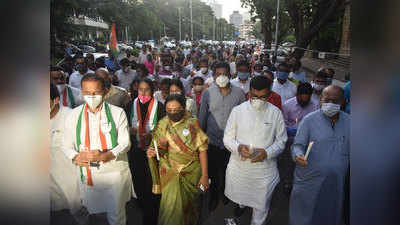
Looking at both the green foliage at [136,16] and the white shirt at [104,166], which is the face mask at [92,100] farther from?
the green foliage at [136,16]

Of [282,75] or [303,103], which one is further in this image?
[282,75]

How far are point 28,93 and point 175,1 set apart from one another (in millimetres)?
70864

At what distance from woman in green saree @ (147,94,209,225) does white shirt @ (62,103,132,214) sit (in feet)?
0.97

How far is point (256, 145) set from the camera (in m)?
3.17

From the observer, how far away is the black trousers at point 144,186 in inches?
146

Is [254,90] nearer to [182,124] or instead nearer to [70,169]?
[182,124]

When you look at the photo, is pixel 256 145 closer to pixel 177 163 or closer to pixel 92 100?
pixel 177 163

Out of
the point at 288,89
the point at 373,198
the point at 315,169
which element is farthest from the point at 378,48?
the point at 288,89

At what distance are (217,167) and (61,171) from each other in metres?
2.34

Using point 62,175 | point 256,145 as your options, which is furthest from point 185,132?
point 62,175

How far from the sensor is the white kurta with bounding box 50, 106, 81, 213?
2.82 metres

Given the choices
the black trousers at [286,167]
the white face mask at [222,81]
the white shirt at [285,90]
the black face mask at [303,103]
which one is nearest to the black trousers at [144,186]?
the white face mask at [222,81]

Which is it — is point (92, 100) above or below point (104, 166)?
above

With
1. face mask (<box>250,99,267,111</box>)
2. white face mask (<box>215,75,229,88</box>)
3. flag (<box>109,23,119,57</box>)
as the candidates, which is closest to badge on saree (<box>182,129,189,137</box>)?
face mask (<box>250,99,267,111</box>)
